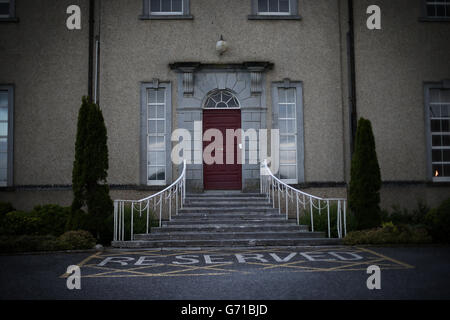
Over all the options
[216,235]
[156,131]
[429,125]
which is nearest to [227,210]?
[216,235]

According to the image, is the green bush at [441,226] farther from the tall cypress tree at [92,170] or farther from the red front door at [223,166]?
the tall cypress tree at [92,170]

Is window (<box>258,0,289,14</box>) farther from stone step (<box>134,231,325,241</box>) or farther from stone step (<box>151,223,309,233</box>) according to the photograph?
stone step (<box>134,231,325,241</box>)

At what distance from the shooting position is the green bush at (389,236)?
28.7 ft

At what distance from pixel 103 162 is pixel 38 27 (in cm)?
493

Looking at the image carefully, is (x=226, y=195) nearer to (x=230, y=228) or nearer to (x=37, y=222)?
(x=230, y=228)

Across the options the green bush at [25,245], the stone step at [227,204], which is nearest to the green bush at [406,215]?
the stone step at [227,204]

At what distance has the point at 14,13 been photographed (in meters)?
11.7

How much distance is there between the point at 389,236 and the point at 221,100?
18.8ft

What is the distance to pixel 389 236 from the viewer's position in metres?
8.77

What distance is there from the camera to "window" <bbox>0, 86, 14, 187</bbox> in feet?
37.8

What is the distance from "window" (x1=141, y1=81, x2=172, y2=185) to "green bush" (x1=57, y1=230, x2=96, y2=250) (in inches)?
124

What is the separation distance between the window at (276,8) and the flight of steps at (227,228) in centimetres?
525
